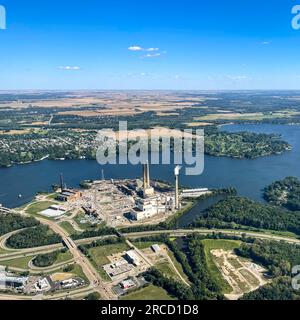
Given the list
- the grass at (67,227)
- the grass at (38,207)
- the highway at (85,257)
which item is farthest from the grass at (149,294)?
the grass at (38,207)

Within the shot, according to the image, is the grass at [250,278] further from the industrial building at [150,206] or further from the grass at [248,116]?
the grass at [248,116]

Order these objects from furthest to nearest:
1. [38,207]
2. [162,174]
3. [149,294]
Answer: [162,174] < [38,207] < [149,294]

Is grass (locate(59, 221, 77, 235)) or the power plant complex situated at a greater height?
the power plant complex

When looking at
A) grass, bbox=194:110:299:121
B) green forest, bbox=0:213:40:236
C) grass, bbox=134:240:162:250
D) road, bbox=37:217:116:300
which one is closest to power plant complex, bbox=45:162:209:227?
green forest, bbox=0:213:40:236

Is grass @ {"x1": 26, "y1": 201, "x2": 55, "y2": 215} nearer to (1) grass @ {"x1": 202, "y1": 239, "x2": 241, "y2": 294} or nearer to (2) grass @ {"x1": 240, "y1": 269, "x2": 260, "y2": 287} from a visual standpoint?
(1) grass @ {"x1": 202, "y1": 239, "x2": 241, "y2": 294}

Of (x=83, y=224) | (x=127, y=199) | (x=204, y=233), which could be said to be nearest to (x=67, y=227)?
(x=83, y=224)

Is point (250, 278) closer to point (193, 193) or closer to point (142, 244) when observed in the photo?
point (142, 244)
